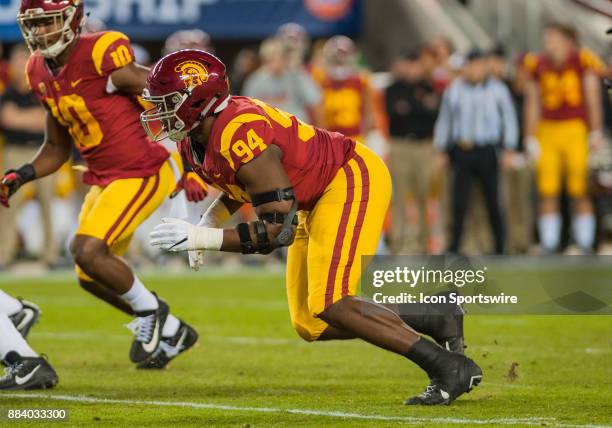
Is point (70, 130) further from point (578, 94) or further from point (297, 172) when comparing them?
point (578, 94)

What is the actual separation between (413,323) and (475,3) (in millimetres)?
15138

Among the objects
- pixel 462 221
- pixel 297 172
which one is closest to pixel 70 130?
pixel 297 172

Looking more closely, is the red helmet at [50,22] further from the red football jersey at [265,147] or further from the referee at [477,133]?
the referee at [477,133]

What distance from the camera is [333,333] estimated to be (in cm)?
644

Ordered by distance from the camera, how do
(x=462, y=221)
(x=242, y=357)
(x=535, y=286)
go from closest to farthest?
(x=535, y=286) → (x=242, y=357) → (x=462, y=221)

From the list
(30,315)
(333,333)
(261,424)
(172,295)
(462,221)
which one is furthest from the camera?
(462,221)

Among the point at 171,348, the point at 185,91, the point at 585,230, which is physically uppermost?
the point at 185,91

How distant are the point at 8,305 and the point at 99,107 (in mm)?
1278

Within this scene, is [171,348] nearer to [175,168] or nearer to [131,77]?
[175,168]

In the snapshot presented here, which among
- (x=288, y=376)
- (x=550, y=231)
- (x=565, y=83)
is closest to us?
(x=288, y=376)

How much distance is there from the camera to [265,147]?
18.9 ft

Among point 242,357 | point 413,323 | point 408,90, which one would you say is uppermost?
point 413,323

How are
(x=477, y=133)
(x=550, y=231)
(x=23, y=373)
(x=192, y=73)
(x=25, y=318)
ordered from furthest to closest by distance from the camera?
(x=550, y=231)
(x=477, y=133)
(x=25, y=318)
(x=23, y=373)
(x=192, y=73)

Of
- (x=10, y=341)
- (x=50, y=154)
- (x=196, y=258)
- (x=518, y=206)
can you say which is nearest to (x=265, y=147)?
(x=196, y=258)
